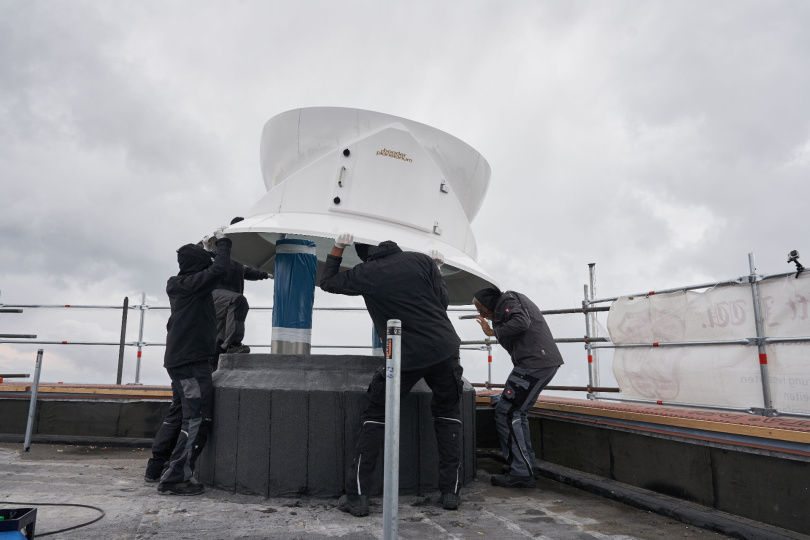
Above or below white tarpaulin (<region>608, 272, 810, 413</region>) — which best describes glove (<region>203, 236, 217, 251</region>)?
above

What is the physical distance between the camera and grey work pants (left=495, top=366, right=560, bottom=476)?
14.6ft

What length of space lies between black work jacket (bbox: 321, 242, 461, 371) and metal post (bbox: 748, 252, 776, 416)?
3.88 meters

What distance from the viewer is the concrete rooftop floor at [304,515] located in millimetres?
3055

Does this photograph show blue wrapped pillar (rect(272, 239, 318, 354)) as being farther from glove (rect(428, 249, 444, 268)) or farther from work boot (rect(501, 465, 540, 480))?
work boot (rect(501, 465, 540, 480))

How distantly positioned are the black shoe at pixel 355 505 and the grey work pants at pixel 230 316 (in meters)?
2.79

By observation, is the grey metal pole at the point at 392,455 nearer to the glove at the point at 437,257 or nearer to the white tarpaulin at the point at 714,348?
the glove at the point at 437,257

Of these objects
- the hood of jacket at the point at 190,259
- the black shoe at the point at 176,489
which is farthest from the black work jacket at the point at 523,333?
the black shoe at the point at 176,489

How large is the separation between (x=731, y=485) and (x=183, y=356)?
12.6ft

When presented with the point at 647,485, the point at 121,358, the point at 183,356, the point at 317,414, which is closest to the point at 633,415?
the point at 647,485

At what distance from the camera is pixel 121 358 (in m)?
9.56

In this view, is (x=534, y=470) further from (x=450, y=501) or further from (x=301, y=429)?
(x=301, y=429)

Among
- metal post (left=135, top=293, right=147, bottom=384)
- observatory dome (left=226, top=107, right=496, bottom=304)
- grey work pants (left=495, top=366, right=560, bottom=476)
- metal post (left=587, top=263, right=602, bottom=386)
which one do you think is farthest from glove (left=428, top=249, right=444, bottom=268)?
metal post (left=135, top=293, right=147, bottom=384)

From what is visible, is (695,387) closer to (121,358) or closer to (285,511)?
(285,511)

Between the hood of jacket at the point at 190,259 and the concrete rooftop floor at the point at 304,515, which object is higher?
the hood of jacket at the point at 190,259
